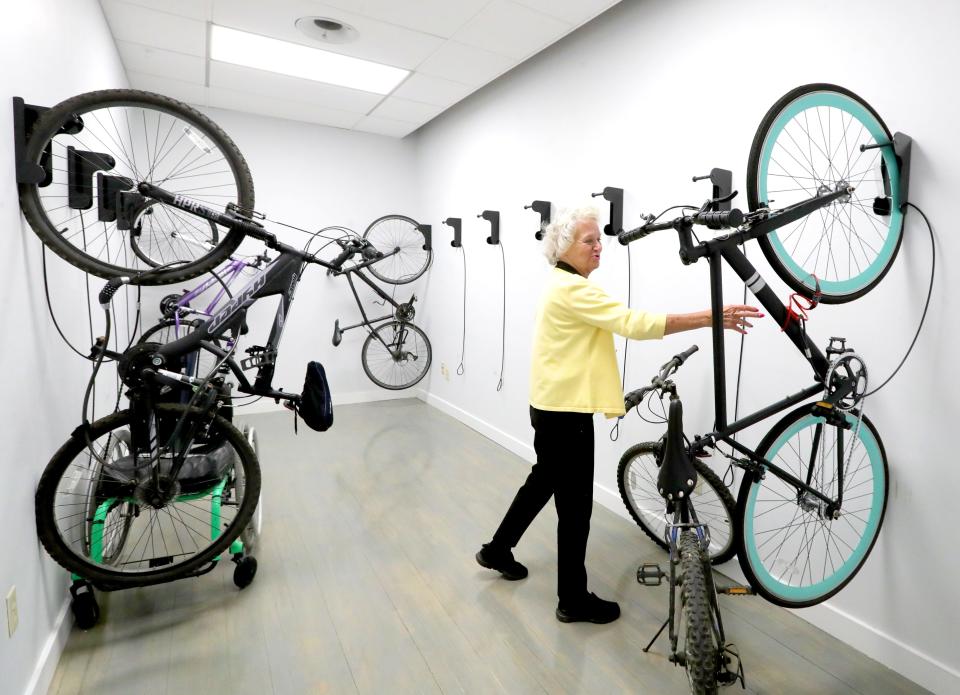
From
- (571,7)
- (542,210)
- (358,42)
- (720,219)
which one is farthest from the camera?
(542,210)

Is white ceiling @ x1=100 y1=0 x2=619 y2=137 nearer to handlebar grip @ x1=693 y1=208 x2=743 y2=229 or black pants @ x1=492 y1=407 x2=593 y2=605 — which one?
handlebar grip @ x1=693 y1=208 x2=743 y2=229

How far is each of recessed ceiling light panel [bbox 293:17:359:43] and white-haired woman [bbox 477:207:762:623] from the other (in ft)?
6.19

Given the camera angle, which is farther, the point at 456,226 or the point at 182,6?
the point at 456,226

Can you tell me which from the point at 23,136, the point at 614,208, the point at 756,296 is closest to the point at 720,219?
the point at 756,296

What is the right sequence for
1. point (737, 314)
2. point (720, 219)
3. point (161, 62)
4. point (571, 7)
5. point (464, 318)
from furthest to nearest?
point (464, 318), point (161, 62), point (571, 7), point (737, 314), point (720, 219)

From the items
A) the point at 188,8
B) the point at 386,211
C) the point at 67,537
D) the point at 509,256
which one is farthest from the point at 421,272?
the point at 67,537

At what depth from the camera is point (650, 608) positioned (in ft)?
6.63

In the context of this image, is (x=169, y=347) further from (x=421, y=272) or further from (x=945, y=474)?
(x=421, y=272)

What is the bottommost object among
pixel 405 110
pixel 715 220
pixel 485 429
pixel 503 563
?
pixel 503 563

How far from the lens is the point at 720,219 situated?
1427 mm

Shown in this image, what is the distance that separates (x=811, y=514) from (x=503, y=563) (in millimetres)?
1136

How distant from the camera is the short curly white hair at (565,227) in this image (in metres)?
1.85

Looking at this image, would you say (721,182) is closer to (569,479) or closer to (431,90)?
(569,479)

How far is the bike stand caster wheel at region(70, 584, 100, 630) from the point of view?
1.82m
